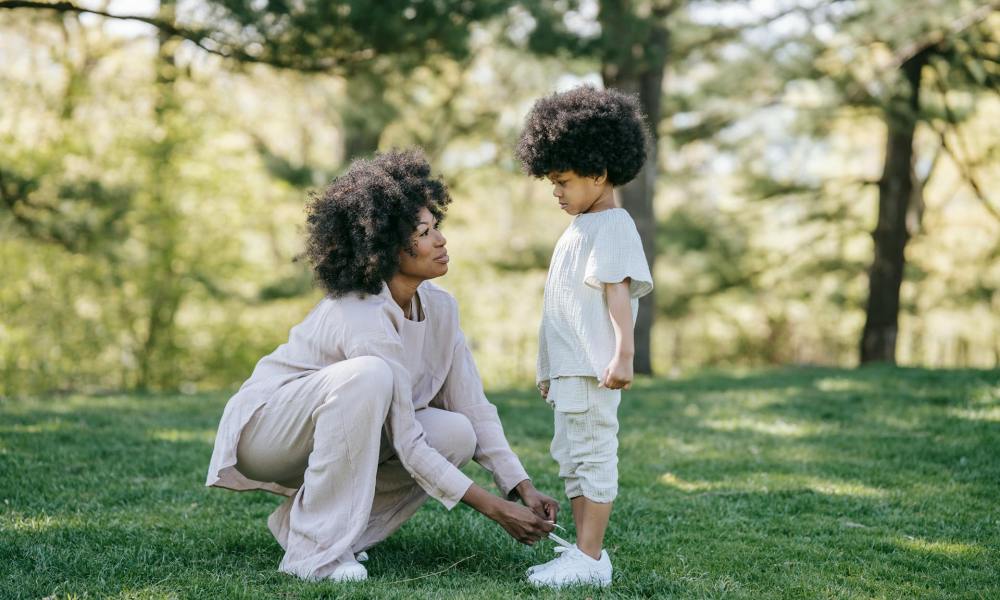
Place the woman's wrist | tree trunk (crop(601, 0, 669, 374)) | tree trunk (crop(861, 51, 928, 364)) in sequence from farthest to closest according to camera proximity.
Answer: tree trunk (crop(861, 51, 928, 364))
tree trunk (crop(601, 0, 669, 374))
the woman's wrist

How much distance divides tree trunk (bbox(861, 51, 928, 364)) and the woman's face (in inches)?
381

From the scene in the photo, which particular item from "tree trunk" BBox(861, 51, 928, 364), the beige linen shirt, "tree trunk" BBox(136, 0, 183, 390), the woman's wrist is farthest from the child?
"tree trunk" BBox(861, 51, 928, 364)

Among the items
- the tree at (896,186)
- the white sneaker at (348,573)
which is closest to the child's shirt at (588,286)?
the white sneaker at (348,573)

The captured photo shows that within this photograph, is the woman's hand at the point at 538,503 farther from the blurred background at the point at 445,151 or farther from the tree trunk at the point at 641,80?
the tree trunk at the point at 641,80

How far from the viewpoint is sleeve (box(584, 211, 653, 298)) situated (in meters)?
2.83

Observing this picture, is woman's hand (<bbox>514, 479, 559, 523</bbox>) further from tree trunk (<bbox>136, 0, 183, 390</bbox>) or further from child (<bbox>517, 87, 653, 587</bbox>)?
tree trunk (<bbox>136, 0, 183, 390</bbox>)

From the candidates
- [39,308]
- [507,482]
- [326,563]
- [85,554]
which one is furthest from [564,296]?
[39,308]

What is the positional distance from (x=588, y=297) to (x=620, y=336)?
0.69 ft

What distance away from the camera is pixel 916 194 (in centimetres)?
1334

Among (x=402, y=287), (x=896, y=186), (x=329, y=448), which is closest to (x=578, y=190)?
(x=402, y=287)

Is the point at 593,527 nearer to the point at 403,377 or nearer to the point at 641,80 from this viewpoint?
the point at 403,377

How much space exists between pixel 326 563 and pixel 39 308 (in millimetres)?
9344

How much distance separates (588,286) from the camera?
294 cm

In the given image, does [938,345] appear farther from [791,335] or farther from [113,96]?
[113,96]
